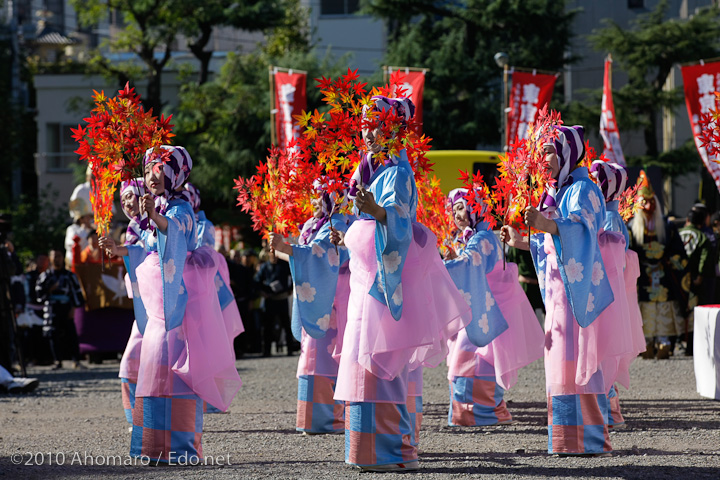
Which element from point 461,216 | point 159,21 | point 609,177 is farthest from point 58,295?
point 159,21

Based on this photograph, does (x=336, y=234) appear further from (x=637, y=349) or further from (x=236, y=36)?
(x=236, y=36)

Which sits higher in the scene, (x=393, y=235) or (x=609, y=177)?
(x=609, y=177)

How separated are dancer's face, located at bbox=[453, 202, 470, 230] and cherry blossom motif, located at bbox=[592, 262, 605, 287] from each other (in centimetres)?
182

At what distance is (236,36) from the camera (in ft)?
131

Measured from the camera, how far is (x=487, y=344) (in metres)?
7.41

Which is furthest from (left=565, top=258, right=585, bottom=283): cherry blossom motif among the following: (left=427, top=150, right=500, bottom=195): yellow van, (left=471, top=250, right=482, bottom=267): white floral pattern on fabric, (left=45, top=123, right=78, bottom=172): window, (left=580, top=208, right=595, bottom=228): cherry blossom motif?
(left=45, top=123, right=78, bottom=172): window

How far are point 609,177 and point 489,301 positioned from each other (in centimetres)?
130

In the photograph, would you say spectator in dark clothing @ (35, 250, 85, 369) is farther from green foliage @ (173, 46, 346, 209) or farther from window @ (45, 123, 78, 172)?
window @ (45, 123, 78, 172)

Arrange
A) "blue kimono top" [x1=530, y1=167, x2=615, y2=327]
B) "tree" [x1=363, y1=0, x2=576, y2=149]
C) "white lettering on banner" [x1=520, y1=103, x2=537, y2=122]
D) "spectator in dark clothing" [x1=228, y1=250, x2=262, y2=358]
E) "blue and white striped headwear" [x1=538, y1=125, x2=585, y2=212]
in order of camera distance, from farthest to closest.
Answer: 1. "tree" [x1=363, y1=0, x2=576, y2=149]
2. "white lettering on banner" [x1=520, y1=103, x2=537, y2=122]
3. "spectator in dark clothing" [x1=228, y1=250, x2=262, y2=358]
4. "blue and white striped headwear" [x1=538, y1=125, x2=585, y2=212]
5. "blue kimono top" [x1=530, y1=167, x2=615, y2=327]

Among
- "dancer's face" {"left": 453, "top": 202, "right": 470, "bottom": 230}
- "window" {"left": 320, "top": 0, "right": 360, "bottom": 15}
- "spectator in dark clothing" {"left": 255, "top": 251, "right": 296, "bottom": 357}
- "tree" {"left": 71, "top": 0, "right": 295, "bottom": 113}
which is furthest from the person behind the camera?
"window" {"left": 320, "top": 0, "right": 360, "bottom": 15}

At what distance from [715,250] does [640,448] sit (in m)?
7.18

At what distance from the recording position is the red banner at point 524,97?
17391 mm

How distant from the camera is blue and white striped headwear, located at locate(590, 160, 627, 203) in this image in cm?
762

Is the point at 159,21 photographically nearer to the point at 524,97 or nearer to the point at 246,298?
the point at 524,97
